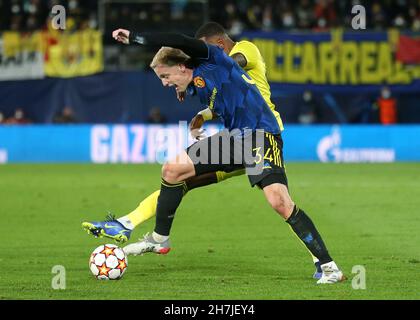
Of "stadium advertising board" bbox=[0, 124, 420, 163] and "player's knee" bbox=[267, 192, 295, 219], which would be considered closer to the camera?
"player's knee" bbox=[267, 192, 295, 219]

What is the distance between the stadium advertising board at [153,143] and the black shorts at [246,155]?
1559 centimetres

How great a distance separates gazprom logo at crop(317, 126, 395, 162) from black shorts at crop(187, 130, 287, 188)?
16.1 metres

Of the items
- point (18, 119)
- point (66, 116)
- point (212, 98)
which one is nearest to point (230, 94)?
point (212, 98)

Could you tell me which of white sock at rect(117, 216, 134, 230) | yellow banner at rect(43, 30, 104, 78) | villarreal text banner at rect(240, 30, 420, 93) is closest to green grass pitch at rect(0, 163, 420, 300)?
white sock at rect(117, 216, 134, 230)

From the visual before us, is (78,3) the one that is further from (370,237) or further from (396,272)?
(396,272)

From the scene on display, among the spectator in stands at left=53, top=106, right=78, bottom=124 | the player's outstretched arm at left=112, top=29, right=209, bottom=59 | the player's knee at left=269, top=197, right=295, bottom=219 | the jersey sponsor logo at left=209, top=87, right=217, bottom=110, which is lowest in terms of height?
the spectator in stands at left=53, top=106, right=78, bottom=124

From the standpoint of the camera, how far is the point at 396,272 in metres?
9.02

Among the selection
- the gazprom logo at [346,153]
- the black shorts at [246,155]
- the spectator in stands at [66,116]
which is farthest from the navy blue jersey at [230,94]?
the spectator in stands at [66,116]

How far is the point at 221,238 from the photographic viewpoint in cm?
1181

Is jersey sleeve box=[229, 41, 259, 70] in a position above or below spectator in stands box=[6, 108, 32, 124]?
above

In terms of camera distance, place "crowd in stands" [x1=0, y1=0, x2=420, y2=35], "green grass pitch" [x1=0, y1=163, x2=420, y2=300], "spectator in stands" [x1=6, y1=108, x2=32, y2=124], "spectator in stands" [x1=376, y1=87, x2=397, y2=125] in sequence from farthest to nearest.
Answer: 1. "crowd in stands" [x1=0, y1=0, x2=420, y2=35]
2. "spectator in stands" [x1=376, y1=87, x2=397, y2=125]
3. "spectator in stands" [x1=6, y1=108, x2=32, y2=124]
4. "green grass pitch" [x1=0, y1=163, x2=420, y2=300]

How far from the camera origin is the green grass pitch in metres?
8.20

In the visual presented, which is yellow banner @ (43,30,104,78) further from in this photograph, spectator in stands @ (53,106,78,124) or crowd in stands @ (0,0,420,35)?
crowd in stands @ (0,0,420,35)
